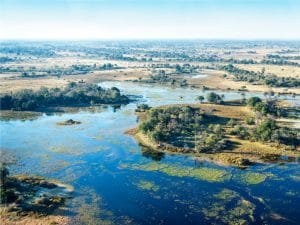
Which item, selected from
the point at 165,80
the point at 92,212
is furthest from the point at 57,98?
the point at 92,212

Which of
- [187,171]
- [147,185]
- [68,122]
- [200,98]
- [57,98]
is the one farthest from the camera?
[200,98]

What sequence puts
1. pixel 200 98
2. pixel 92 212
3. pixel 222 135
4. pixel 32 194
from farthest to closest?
pixel 200 98 → pixel 222 135 → pixel 32 194 → pixel 92 212

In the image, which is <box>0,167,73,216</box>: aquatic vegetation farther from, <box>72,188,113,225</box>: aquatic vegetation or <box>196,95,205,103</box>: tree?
<box>196,95,205,103</box>: tree

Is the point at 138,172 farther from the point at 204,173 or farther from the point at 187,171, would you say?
the point at 204,173

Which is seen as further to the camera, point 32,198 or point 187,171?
point 187,171

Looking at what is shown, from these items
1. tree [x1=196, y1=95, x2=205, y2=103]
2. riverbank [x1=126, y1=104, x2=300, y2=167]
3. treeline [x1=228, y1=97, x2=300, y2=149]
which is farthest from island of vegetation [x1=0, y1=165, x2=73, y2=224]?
tree [x1=196, y1=95, x2=205, y2=103]

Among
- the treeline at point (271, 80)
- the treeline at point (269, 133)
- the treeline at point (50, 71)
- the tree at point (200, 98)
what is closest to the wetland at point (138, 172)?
the treeline at point (269, 133)

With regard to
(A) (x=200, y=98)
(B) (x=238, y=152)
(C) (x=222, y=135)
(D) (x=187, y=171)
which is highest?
(A) (x=200, y=98)
